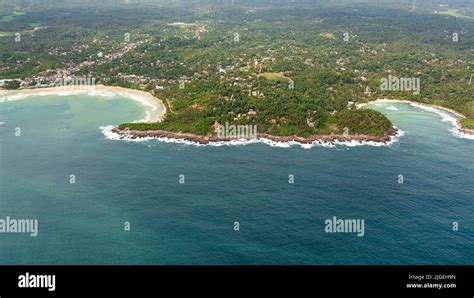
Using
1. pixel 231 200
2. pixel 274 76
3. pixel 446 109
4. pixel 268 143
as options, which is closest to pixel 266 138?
pixel 268 143

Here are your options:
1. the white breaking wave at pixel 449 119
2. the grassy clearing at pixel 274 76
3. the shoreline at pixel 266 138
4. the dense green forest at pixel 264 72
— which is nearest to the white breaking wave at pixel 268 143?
the shoreline at pixel 266 138

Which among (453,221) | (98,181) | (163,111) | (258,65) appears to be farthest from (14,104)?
(453,221)

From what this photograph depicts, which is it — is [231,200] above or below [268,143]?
below

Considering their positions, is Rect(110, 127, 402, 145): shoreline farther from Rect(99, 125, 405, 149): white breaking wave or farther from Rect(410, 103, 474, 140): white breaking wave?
Rect(410, 103, 474, 140): white breaking wave

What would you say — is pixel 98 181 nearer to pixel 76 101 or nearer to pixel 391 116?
pixel 76 101

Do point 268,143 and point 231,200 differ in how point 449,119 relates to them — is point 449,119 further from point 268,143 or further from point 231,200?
point 231,200

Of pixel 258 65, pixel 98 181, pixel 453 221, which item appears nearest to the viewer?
pixel 453 221

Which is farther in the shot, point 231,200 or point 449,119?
point 449,119

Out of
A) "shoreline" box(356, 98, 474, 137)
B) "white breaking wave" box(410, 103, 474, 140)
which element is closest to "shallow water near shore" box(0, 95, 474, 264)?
"white breaking wave" box(410, 103, 474, 140)
